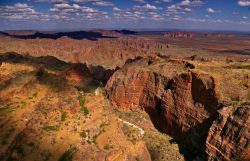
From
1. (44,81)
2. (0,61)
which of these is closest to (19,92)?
(44,81)

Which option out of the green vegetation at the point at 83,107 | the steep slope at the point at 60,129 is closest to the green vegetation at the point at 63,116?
the steep slope at the point at 60,129

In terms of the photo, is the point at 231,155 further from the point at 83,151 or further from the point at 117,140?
the point at 83,151

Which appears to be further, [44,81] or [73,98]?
[44,81]

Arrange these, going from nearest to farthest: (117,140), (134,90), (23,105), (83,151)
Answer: (83,151) → (117,140) → (23,105) → (134,90)

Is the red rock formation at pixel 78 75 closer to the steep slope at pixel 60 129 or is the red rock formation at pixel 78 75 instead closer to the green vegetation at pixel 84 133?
the steep slope at pixel 60 129

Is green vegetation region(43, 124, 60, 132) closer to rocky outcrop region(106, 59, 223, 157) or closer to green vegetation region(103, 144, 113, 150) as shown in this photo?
green vegetation region(103, 144, 113, 150)

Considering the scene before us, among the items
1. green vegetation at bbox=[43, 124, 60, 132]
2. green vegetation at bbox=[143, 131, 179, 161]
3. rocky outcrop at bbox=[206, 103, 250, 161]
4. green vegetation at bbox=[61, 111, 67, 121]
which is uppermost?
green vegetation at bbox=[61, 111, 67, 121]

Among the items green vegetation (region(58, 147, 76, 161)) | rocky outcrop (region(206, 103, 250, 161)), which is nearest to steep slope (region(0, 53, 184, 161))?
green vegetation (region(58, 147, 76, 161))

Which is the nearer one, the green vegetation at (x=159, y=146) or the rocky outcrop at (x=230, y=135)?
the rocky outcrop at (x=230, y=135)
